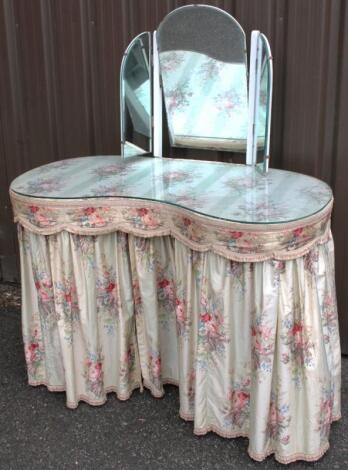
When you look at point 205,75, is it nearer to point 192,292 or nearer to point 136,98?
point 136,98

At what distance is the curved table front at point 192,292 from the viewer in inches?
74.9

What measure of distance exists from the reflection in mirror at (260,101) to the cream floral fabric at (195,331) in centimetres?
54

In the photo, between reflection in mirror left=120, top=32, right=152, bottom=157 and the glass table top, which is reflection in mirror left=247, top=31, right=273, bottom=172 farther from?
reflection in mirror left=120, top=32, right=152, bottom=157

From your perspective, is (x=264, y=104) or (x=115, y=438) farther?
(x=264, y=104)

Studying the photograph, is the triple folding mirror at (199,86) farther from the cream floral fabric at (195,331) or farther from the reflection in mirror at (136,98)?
the cream floral fabric at (195,331)

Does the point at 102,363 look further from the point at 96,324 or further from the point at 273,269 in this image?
the point at 273,269

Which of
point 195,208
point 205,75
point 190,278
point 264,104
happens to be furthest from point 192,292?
point 205,75

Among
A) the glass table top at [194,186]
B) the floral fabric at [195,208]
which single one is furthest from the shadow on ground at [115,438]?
the glass table top at [194,186]

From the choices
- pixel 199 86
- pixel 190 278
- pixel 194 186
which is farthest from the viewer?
pixel 199 86

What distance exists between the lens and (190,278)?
2068 millimetres

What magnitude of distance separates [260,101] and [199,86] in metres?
0.27

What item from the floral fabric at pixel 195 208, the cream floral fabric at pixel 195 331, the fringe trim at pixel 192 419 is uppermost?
the floral fabric at pixel 195 208

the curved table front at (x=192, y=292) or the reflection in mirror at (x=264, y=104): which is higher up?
the reflection in mirror at (x=264, y=104)

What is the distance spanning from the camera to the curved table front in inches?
74.9
